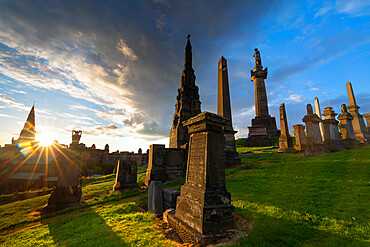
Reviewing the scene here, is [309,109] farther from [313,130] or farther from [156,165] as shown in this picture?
[156,165]

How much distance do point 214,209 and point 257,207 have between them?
70.4 inches

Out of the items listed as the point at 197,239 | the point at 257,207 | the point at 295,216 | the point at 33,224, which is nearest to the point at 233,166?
the point at 257,207

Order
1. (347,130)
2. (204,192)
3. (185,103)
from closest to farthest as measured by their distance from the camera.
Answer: (204,192)
(347,130)
(185,103)

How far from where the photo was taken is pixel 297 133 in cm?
1495

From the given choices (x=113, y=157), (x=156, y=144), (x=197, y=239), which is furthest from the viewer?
(x=113, y=157)

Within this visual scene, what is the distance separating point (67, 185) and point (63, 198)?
2.07 ft

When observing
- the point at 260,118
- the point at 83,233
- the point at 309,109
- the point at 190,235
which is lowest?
the point at 83,233

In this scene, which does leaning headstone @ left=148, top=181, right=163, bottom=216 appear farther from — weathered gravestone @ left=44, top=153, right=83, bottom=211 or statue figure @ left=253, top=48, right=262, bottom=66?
statue figure @ left=253, top=48, right=262, bottom=66

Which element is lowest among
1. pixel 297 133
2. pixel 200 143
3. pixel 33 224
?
pixel 33 224

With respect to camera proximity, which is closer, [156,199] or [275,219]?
[275,219]

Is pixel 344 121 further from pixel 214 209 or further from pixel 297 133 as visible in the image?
pixel 214 209

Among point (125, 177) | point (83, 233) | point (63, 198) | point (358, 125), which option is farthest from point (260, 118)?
point (83, 233)

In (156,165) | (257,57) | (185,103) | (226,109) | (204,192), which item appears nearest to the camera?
(204,192)

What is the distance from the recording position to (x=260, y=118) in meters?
30.3
